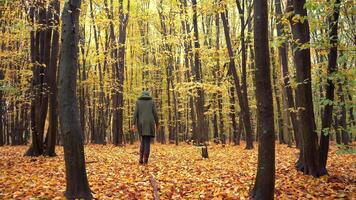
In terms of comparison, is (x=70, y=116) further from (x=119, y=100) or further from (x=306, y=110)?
(x=119, y=100)

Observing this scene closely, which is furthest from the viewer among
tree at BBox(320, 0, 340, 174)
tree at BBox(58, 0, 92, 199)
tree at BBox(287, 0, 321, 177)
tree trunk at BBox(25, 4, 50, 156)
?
Answer: tree trunk at BBox(25, 4, 50, 156)

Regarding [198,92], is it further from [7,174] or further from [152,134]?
[7,174]

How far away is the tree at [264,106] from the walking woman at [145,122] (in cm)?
579

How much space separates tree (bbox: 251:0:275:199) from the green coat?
5.88 meters

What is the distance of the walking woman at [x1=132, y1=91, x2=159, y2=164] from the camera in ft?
36.5

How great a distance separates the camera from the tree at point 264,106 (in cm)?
564

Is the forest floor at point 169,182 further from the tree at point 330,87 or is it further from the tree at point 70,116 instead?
the tree at point 330,87

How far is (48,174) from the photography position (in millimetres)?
8906

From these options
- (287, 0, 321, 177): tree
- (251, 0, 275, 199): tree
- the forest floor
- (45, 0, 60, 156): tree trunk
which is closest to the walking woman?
the forest floor

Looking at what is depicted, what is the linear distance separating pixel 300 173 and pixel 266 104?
4458 mm

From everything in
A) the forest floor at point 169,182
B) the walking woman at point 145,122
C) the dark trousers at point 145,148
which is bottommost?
the forest floor at point 169,182

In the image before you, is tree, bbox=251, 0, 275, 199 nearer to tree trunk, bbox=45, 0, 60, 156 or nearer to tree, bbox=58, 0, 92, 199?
tree, bbox=58, 0, 92, 199

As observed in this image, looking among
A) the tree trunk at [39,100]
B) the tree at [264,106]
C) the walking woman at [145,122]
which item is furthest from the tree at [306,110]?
the tree trunk at [39,100]

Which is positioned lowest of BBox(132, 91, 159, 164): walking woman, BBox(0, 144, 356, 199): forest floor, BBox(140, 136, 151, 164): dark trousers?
BBox(0, 144, 356, 199): forest floor
